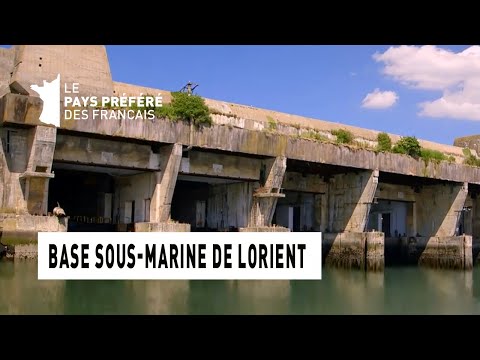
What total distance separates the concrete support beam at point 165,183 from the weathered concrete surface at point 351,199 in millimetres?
10640

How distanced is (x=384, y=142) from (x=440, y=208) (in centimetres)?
778

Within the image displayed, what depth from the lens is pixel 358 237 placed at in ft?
98.7

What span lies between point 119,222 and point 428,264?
19268 millimetres

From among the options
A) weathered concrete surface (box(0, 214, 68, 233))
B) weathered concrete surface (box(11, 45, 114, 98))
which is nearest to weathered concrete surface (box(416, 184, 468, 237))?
weathered concrete surface (box(11, 45, 114, 98))

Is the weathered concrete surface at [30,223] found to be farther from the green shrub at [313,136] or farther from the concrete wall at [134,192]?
the green shrub at [313,136]

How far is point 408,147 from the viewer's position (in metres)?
30.9

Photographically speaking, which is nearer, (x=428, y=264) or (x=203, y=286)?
(x=203, y=286)

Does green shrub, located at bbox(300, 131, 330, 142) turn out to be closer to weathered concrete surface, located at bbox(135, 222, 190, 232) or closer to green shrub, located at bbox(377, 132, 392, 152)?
green shrub, located at bbox(377, 132, 392, 152)

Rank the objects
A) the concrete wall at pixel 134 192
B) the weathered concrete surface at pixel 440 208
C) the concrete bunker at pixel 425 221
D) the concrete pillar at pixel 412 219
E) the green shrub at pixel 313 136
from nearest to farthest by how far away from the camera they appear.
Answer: the concrete wall at pixel 134 192
the green shrub at pixel 313 136
the concrete bunker at pixel 425 221
the weathered concrete surface at pixel 440 208
the concrete pillar at pixel 412 219

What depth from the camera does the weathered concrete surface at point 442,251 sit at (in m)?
33.8

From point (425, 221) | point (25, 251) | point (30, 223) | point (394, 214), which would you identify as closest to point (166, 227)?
point (30, 223)

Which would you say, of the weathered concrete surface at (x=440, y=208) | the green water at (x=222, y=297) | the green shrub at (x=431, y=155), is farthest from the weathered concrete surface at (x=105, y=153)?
the weathered concrete surface at (x=440, y=208)
